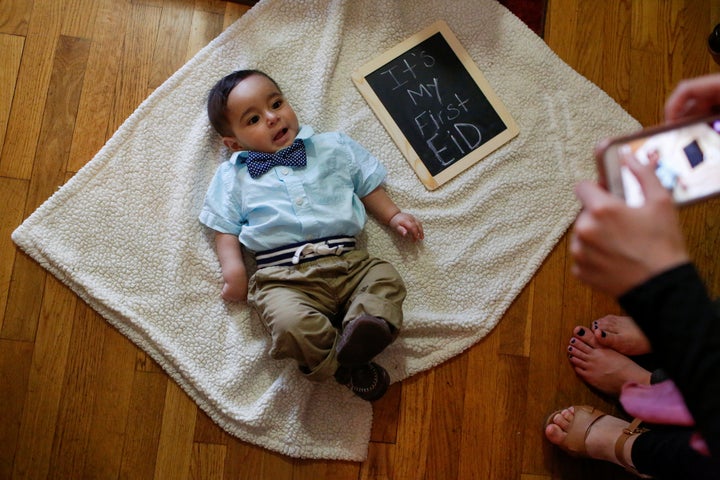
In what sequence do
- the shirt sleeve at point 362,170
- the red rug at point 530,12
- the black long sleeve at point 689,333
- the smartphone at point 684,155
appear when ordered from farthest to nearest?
1. the red rug at point 530,12
2. the shirt sleeve at point 362,170
3. the smartphone at point 684,155
4. the black long sleeve at point 689,333

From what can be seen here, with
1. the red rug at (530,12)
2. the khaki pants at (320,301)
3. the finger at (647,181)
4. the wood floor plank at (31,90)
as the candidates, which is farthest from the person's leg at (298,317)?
the red rug at (530,12)

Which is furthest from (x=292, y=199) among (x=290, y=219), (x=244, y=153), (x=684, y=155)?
(x=684, y=155)

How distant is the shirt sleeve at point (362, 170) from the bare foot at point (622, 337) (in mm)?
594

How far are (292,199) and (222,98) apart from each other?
0.86 ft

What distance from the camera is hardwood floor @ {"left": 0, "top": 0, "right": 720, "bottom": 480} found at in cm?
126

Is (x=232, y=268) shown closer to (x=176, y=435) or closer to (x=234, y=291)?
(x=234, y=291)

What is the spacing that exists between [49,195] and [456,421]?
1009mm

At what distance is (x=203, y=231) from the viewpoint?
4.39ft

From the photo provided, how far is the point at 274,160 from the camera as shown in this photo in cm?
129

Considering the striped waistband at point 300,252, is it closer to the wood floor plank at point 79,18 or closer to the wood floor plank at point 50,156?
the wood floor plank at point 50,156

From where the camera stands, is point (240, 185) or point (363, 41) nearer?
point (240, 185)

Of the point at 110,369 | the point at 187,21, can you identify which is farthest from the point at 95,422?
the point at 187,21

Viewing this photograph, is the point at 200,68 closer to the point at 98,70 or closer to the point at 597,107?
the point at 98,70

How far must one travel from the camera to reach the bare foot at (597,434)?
1261 mm
